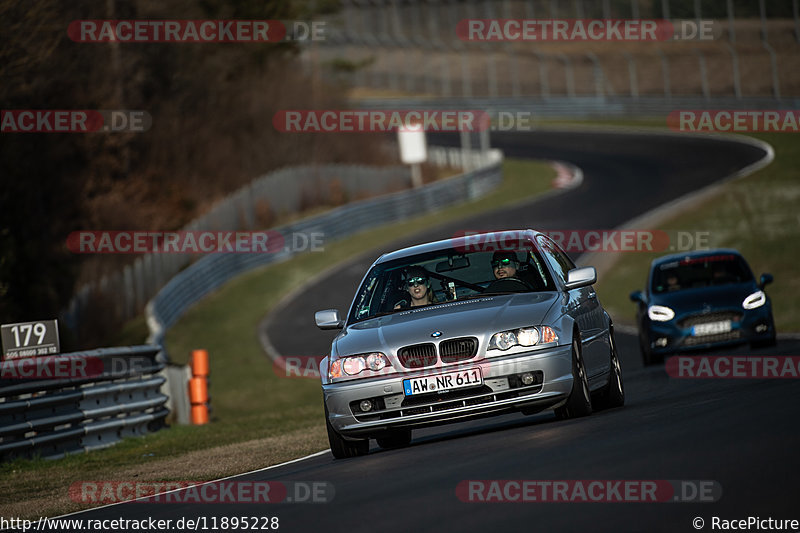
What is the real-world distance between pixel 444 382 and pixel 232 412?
14136 millimetres

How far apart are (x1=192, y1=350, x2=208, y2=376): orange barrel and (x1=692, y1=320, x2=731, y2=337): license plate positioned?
6.77 meters

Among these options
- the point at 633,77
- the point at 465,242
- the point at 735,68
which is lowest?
the point at 465,242

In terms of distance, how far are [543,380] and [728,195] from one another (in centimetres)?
3013

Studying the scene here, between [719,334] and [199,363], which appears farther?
[199,363]

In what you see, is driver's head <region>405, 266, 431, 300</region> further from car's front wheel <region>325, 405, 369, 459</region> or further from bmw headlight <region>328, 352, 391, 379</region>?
car's front wheel <region>325, 405, 369, 459</region>

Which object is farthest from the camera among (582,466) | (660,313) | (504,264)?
(660,313)

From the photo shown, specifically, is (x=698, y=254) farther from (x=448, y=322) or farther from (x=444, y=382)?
(x=444, y=382)

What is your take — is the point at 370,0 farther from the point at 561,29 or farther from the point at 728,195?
the point at 728,195

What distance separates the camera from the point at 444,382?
32.8 feet

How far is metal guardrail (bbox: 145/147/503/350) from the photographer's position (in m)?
32.3

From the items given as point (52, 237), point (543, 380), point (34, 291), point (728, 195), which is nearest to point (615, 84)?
point (728, 195)

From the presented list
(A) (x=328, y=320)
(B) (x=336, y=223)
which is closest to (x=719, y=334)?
(A) (x=328, y=320)

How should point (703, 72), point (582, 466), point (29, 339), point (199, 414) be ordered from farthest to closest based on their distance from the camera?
point (703, 72) → point (199, 414) → point (29, 339) → point (582, 466)

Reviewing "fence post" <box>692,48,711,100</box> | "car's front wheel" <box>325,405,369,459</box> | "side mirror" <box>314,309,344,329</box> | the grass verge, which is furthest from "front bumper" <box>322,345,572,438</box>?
"fence post" <box>692,48,711,100</box>
